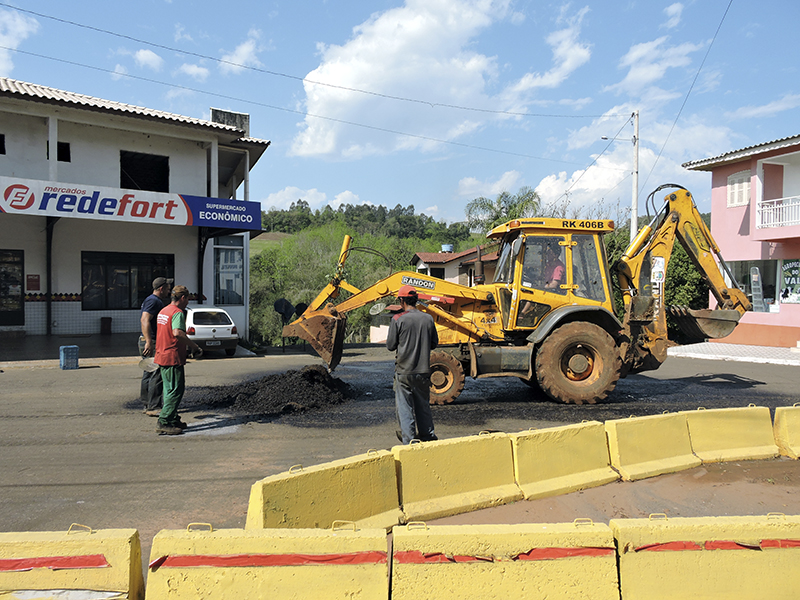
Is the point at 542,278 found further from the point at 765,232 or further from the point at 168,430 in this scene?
the point at 765,232

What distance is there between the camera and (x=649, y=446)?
18.5ft

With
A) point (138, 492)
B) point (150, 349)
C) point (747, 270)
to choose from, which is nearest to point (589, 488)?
point (138, 492)

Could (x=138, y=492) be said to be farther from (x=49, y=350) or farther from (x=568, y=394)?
(x=49, y=350)

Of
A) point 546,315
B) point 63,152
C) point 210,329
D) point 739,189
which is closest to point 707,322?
point 546,315

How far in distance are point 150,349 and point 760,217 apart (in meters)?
20.3

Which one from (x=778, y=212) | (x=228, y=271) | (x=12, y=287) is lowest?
(x=12, y=287)

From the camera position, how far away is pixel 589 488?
5.16 metres

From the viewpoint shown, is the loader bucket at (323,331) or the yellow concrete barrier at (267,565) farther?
the loader bucket at (323,331)

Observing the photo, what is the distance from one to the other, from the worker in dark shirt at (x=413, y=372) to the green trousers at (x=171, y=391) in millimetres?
2868

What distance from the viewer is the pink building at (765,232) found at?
17.9 m

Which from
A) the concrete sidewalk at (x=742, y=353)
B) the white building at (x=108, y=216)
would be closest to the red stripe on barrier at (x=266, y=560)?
the white building at (x=108, y=216)

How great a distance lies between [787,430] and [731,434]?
76 centimetres

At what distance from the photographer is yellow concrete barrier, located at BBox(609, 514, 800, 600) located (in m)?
3.05

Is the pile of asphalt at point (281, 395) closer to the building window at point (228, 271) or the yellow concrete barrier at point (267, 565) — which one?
the yellow concrete barrier at point (267, 565)
